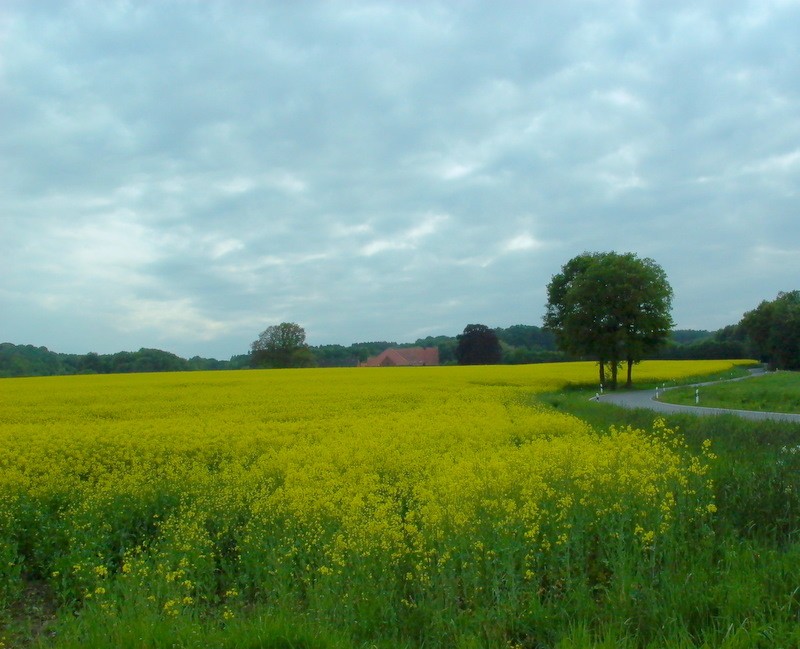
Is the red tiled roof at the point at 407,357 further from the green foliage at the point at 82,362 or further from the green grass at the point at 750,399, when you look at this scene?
the green grass at the point at 750,399

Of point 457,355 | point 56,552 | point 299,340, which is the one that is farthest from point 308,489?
point 299,340

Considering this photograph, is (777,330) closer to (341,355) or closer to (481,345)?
(481,345)

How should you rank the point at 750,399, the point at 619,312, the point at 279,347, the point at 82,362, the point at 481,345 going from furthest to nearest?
the point at 279,347
the point at 481,345
the point at 82,362
the point at 619,312
the point at 750,399

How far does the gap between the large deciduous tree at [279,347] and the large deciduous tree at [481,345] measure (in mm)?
19233

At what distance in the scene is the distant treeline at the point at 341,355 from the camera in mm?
53500

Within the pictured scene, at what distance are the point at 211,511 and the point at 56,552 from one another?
1816mm

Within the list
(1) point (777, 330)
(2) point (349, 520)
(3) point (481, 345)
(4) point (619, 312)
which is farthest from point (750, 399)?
(3) point (481, 345)

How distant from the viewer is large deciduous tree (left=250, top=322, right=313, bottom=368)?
284 ft

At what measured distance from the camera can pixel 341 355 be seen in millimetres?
87750

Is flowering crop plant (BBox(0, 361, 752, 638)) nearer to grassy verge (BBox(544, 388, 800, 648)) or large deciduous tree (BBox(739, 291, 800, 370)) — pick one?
grassy verge (BBox(544, 388, 800, 648))

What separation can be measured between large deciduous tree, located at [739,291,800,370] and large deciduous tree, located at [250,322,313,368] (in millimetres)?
49045

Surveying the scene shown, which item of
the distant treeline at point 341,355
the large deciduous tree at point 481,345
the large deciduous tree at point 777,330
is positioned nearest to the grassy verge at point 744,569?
the distant treeline at point 341,355

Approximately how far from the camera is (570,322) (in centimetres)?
4256

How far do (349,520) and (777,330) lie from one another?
2865 inches
